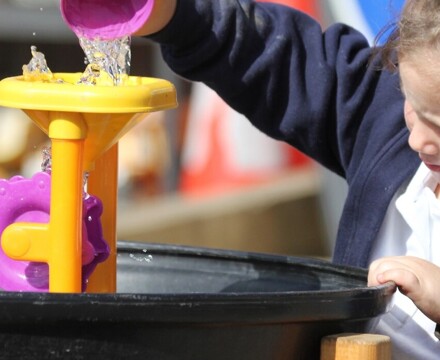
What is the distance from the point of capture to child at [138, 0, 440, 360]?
1.12 metres

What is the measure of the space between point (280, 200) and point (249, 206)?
0.43 ft

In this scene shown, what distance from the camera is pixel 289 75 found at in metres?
1.36

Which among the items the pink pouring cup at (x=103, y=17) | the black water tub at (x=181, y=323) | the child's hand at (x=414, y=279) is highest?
the pink pouring cup at (x=103, y=17)

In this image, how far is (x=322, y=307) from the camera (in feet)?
2.76

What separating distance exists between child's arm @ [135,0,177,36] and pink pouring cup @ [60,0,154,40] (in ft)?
0.23

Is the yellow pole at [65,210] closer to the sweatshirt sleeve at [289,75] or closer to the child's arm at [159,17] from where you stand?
the child's arm at [159,17]

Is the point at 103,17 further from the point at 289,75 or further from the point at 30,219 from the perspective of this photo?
the point at 289,75

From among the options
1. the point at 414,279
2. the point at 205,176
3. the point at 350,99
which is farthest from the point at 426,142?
the point at 205,176

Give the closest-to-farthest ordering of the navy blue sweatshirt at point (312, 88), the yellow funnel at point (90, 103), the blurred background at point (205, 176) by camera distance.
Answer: the yellow funnel at point (90, 103) < the navy blue sweatshirt at point (312, 88) < the blurred background at point (205, 176)

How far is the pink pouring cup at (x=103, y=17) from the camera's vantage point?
106 cm

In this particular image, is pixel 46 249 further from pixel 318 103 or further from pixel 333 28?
pixel 333 28

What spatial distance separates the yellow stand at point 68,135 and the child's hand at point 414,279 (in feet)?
0.80

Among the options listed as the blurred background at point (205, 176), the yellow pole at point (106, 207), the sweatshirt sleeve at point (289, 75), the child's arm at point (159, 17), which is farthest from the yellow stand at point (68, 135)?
the blurred background at point (205, 176)

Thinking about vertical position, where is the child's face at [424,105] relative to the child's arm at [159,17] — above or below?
below
